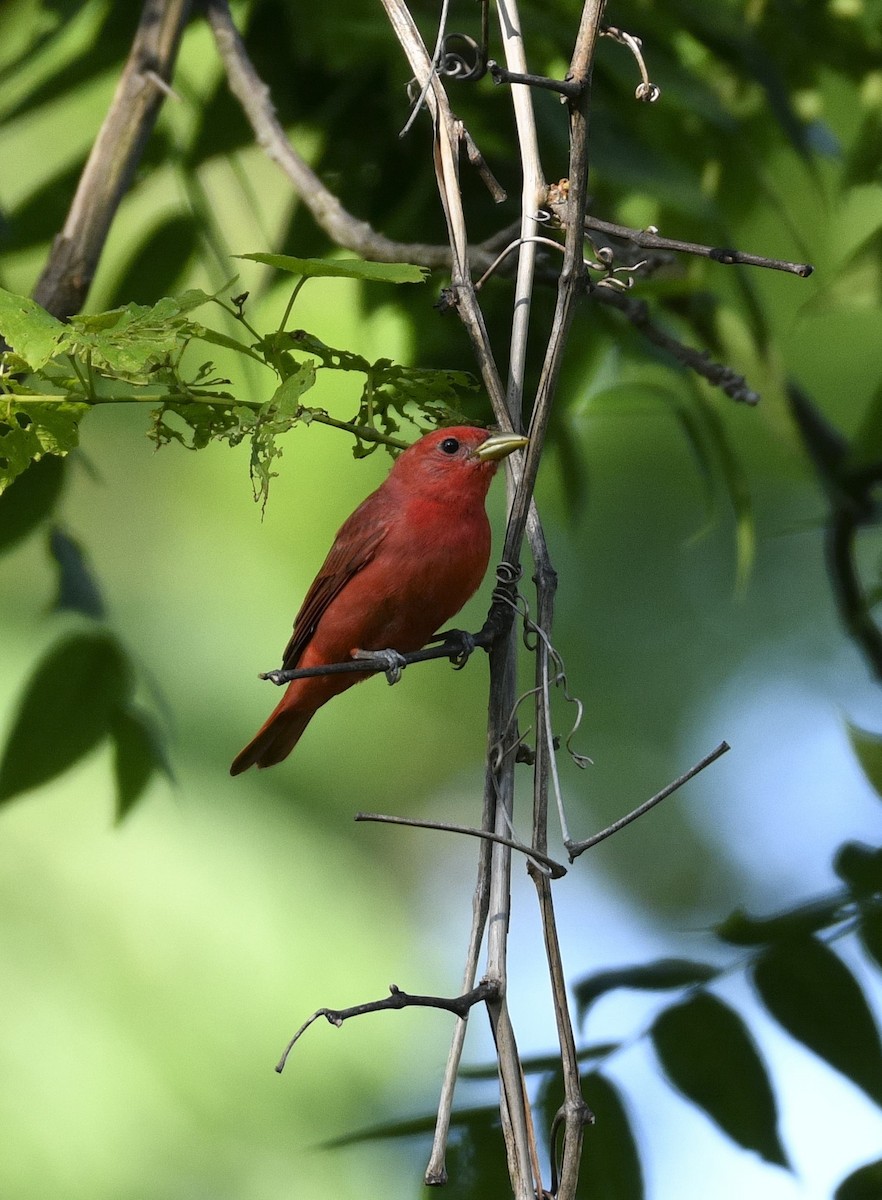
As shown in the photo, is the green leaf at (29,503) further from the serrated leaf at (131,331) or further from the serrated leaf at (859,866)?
the serrated leaf at (859,866)

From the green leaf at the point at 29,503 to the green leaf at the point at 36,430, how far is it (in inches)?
50.1

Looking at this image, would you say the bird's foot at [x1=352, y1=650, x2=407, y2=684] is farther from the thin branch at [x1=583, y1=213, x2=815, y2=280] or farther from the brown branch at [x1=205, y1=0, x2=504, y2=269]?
the brown branch at [x1=205, y1=0, x2=504, y2=269]

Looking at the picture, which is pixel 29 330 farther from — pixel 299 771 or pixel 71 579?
pixel 299 771

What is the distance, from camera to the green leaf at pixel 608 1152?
2334 millimetres

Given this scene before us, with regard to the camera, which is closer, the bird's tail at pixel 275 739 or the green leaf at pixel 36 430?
the green leaf at pixel 36 430

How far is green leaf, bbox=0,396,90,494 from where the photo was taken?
1.79 m

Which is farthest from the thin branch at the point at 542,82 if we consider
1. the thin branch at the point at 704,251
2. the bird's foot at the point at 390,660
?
the bird's foot at the point at 390,660

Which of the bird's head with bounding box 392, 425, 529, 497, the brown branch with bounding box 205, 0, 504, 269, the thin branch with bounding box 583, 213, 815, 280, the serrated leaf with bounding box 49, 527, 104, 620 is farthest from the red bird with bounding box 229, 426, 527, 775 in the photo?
the thin branch with bounding box 583, 213, 815, 280

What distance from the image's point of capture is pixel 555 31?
3.08 meters

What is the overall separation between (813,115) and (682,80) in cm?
84

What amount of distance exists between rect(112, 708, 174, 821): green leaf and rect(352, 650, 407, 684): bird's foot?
492mm

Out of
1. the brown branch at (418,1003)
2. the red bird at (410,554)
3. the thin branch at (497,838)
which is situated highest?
the red bird at (410,554)

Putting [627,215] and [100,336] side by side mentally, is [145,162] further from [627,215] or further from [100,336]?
[100,336]

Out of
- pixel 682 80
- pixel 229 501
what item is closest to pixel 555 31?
pixel 682 80
